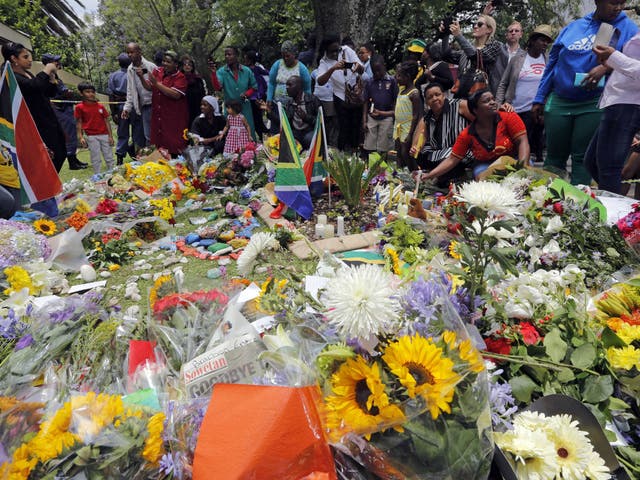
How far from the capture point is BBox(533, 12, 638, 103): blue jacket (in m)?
3.23

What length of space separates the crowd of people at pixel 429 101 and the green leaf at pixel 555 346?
7.54 ft

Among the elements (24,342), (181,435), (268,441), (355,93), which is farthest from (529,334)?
(355,93)

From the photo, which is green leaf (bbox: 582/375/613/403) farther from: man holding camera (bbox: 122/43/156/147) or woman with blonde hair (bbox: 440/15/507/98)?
man holding camera (bbox: 122/43/156/147)

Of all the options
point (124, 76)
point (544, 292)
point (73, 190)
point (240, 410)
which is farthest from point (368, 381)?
point (124, 76)

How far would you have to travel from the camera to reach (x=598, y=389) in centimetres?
122

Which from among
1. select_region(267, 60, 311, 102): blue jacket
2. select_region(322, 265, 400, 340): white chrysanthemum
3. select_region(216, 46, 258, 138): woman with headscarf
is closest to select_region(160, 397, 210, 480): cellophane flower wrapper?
select_region(322, 265, 400, 340): white chrysanthemum

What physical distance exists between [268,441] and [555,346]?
3.08ft

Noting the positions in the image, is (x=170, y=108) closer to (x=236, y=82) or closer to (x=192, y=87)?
(x=192, y=87)

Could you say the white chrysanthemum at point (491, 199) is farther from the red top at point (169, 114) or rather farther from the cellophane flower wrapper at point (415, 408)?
the red top at point (169, 114)

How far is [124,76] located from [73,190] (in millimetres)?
3752

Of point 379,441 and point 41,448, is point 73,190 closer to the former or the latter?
point 41,448

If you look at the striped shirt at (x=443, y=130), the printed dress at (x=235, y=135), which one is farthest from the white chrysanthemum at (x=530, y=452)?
the printed dress at (x=235, y=135)

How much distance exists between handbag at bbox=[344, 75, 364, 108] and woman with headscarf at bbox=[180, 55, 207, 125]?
271 cm

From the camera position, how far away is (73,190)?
226 inches
